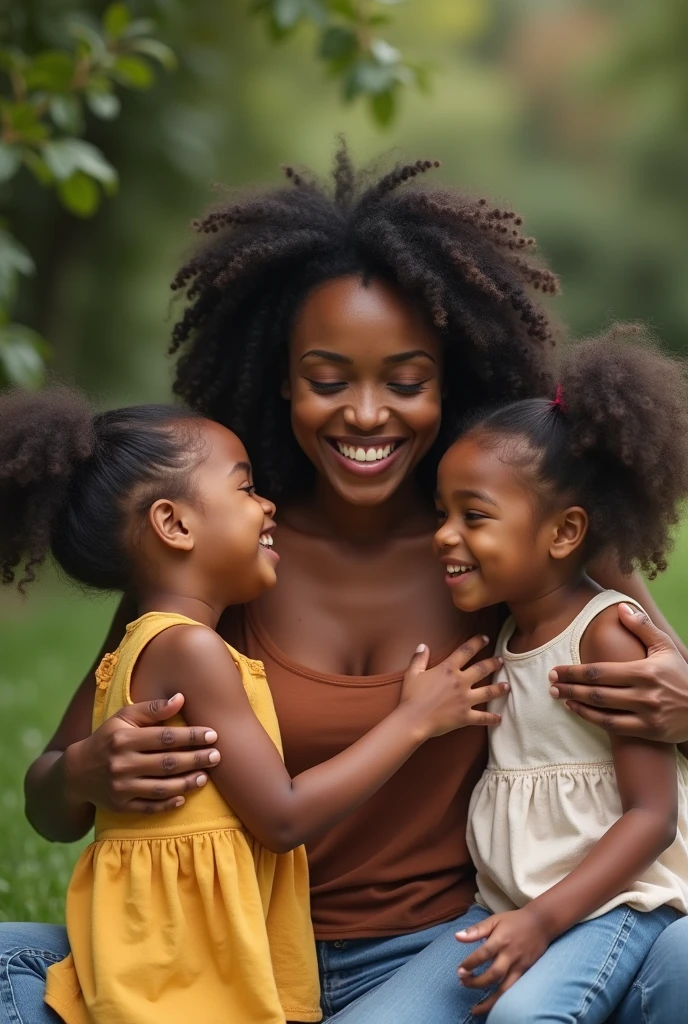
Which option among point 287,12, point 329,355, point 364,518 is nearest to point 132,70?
point 287,12

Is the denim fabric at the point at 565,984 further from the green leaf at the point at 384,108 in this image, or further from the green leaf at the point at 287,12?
the green leaf at the point at 287,12

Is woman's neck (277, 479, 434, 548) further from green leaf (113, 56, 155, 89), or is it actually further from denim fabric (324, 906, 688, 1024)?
green leaf (113, 56, 155, 89)

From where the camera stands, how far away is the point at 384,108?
4.23 m

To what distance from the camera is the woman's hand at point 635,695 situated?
2.49 meters

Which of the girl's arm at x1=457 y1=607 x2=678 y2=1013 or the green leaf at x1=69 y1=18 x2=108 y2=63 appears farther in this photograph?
the green leaf at x1=69 y1=18 x2=108 y2=63

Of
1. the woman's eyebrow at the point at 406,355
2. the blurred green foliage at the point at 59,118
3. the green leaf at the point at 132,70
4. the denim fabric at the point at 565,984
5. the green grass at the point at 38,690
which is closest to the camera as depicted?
the denim fabric at the point at 565,984

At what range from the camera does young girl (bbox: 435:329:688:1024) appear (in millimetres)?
2455

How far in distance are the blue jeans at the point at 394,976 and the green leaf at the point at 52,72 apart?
2442 millimetres

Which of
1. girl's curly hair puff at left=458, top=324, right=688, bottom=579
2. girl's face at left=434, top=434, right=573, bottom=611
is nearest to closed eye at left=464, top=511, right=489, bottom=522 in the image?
girl's face at left=434, top=434, right=573, bottom=611

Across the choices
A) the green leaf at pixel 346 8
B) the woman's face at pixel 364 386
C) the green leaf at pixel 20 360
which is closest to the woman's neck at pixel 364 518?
the woman's face at pixel 364 386

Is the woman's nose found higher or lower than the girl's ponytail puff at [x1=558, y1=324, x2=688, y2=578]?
higher

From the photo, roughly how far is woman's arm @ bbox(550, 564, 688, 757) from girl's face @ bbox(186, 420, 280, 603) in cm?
63

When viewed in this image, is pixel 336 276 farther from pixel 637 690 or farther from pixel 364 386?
pixel 637 690

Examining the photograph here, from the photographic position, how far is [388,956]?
271 centimetres
